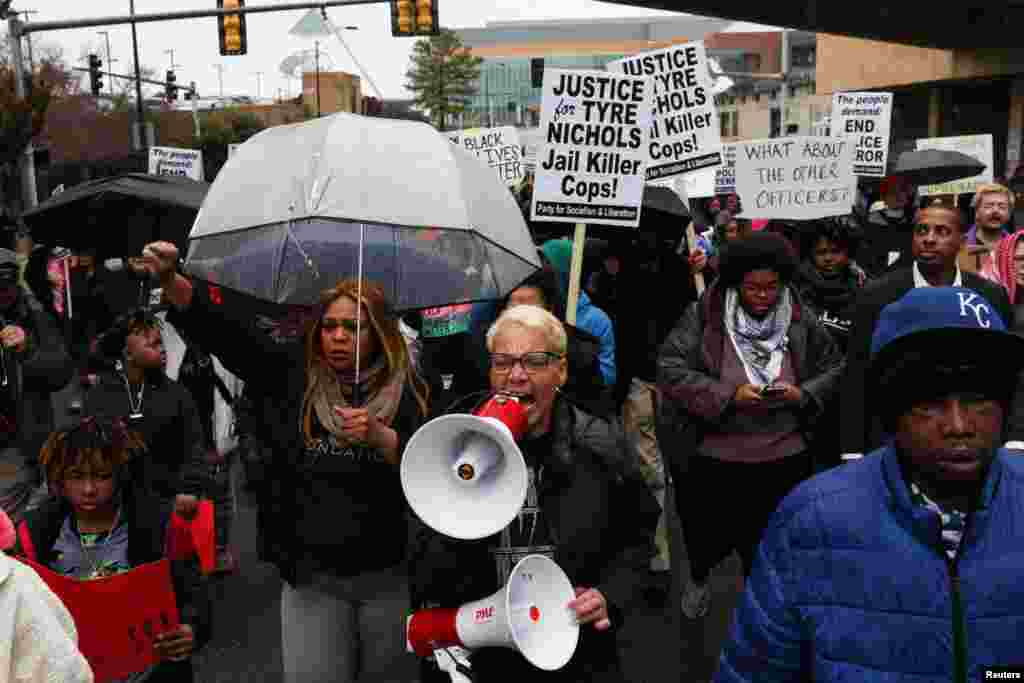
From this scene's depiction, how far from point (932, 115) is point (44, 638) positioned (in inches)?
1437

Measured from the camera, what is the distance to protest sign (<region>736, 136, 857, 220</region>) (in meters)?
8.06

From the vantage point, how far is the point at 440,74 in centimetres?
9656

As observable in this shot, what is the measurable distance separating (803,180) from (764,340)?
12.2 ft

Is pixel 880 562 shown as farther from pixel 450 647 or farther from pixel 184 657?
pixel 184 657

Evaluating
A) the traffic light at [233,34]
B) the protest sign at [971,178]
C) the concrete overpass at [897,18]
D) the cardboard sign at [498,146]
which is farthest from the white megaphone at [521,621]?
the concrete overpass at [897,18]

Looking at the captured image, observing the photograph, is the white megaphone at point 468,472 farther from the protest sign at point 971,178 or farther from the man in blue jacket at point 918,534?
the protest sign at point 971,178

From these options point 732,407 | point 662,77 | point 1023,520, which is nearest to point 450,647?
point 1023,520

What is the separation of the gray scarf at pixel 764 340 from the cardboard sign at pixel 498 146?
275 inches

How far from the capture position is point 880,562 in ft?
6.45

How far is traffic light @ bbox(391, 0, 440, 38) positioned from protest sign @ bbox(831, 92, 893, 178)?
873 centimetres

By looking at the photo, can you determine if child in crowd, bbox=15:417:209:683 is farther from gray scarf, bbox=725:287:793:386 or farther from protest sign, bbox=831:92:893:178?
protest sign, bbox=831:92:893:178

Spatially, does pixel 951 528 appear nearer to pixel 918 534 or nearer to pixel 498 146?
pixel 918 534

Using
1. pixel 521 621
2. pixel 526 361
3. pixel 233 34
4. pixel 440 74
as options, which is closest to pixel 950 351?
pixel 521 621

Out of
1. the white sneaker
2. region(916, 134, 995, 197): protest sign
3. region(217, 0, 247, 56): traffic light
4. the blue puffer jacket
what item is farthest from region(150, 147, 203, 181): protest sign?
the blue puffer jacket
